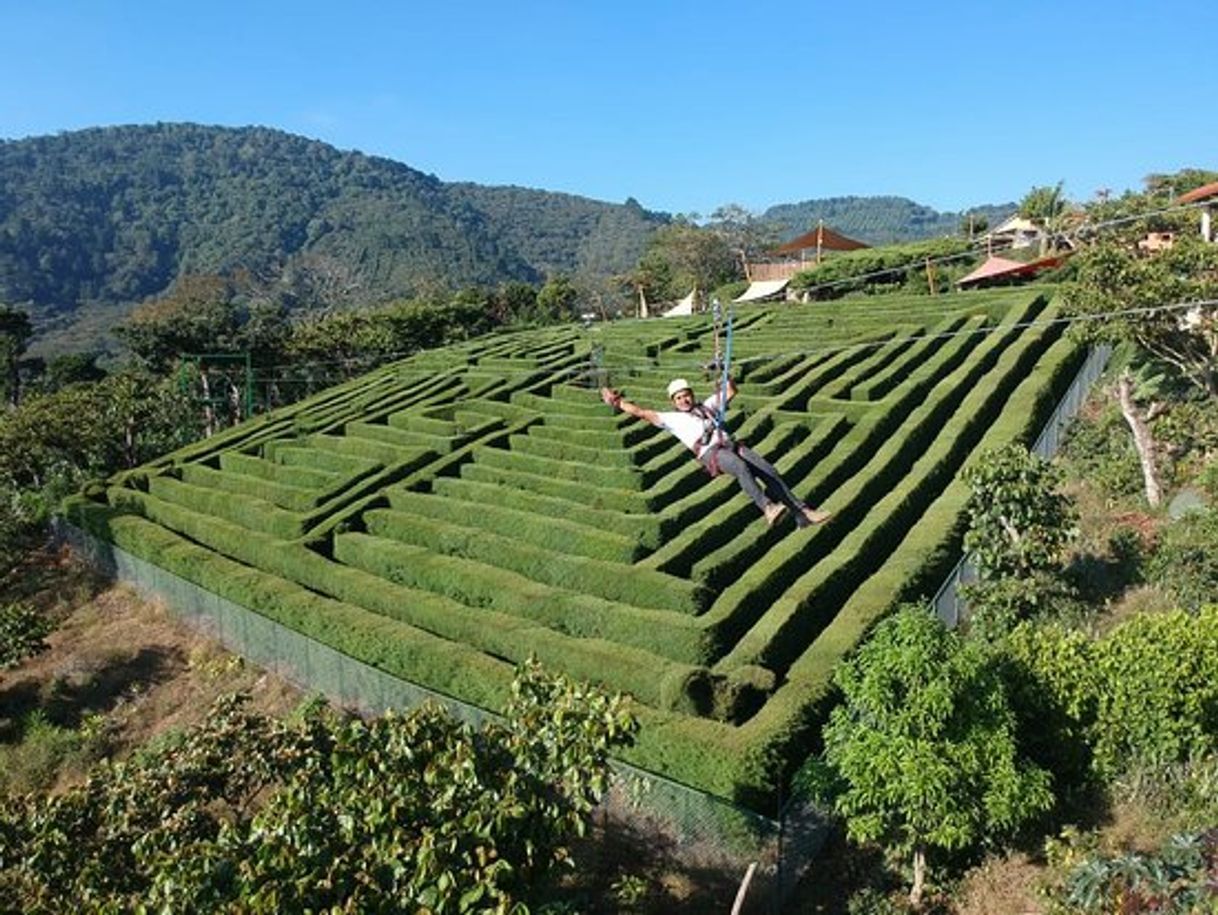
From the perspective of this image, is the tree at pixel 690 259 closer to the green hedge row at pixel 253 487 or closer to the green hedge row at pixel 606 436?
the green hedge row at pixel 253 487

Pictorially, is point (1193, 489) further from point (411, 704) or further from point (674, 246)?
point (674, 246)

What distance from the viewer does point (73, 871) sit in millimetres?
9078

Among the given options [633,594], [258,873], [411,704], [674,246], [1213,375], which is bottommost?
[411,704]

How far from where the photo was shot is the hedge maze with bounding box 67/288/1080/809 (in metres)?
17.3

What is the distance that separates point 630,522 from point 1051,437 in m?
13.1

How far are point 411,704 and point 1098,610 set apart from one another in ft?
42.7

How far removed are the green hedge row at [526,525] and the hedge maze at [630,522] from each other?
59 mm

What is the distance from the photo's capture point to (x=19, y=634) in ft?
77.0

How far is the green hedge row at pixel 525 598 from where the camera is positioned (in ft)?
58.8

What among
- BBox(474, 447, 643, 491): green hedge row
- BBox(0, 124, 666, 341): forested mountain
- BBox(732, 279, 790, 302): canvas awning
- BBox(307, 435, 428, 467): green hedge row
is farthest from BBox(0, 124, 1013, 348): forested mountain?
BBox(474, 447, 643, 491): green hedge row

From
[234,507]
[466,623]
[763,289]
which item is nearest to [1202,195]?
[763,289]

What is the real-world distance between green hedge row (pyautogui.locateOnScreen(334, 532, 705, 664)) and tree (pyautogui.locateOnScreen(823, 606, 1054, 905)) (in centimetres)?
602

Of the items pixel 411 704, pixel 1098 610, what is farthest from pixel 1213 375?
pixel 411 704

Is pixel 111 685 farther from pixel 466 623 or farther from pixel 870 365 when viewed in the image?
pixel 870 365
